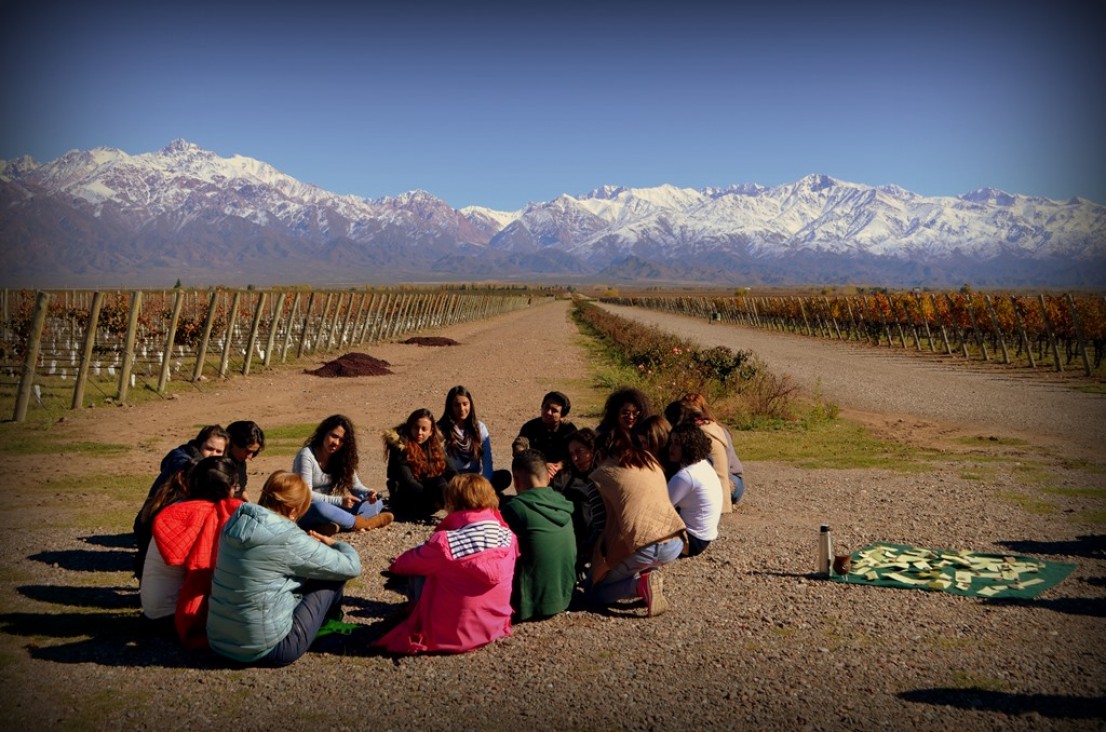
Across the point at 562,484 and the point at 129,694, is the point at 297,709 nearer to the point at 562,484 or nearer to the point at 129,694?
the point at 129,694

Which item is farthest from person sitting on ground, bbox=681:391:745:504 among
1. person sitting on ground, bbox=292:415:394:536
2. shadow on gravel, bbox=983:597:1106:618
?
person sitting on ground, bbox=292:415:394:536

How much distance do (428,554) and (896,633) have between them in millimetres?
2624

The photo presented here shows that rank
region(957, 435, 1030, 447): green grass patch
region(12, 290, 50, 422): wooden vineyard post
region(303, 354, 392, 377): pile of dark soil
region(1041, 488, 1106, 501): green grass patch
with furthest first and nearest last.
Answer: region(303, 354, 392, 377): pile of dark soil
region(12, 290, 50, 422): wooden vineyard post
region(957, 435, 1030, 447): green grass patch
region(1041, 488, 1106, 501): green grass patch

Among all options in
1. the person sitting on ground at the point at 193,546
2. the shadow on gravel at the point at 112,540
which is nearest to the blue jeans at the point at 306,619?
the person sitting on ground at the point at 193,546

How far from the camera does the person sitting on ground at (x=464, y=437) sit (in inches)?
318

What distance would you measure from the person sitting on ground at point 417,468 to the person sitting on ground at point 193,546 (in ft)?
9.09

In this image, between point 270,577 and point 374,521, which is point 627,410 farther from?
point 270,577

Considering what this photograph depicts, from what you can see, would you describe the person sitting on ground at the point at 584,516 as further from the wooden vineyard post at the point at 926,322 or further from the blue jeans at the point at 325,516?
the wooden vineyard post at the point at 926,322

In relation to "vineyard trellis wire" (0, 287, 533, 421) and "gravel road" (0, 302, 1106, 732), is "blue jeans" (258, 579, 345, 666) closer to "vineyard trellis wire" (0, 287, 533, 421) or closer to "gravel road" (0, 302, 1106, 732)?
"gravel road" (0, 302, 1106, 732)

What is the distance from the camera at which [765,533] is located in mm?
7535

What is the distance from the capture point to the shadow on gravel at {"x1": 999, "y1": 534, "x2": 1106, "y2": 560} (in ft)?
22.5

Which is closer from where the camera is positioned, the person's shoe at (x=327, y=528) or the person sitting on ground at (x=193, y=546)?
the person sitting on ground at (x=193, y=546)

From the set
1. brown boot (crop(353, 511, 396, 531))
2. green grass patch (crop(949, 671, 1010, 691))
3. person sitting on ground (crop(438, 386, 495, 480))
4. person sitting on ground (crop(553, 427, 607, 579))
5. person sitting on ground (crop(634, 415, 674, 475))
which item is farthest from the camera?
person sitting on ground (crop(438, 386, 495, 480))

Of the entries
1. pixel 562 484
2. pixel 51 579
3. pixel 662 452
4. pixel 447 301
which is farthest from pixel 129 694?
pixel 447 301
